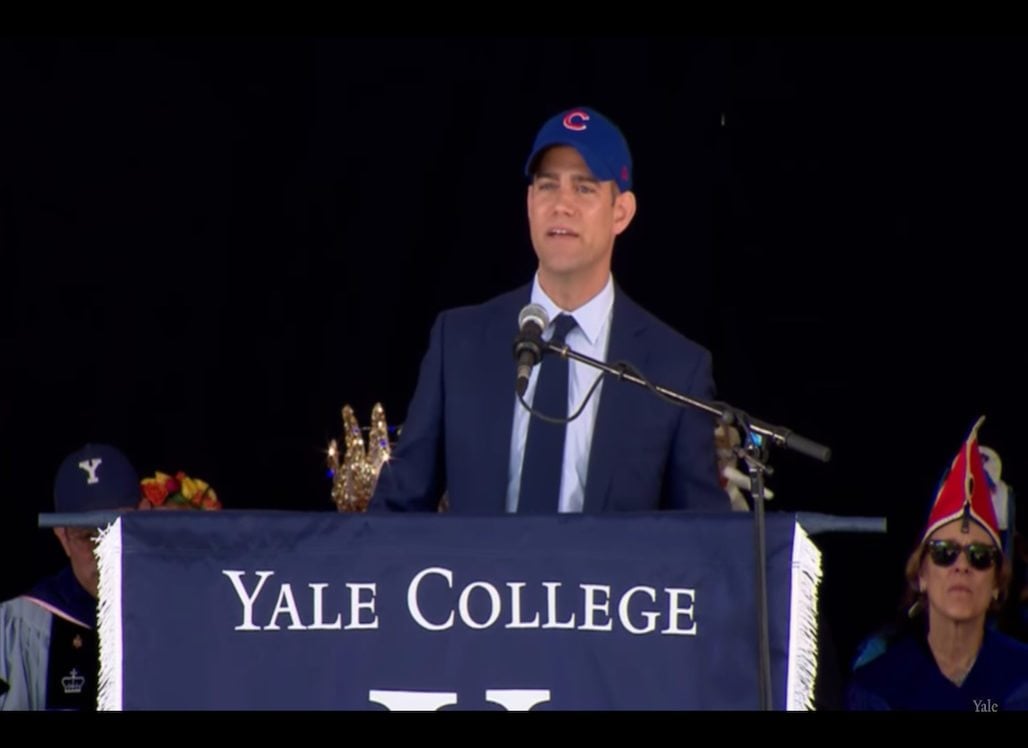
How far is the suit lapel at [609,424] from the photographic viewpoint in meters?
4.72

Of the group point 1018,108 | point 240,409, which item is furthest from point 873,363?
point 240,409

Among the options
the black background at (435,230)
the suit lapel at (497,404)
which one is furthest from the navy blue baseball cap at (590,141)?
the black background at (435,230)

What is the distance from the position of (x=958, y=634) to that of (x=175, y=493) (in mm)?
1969

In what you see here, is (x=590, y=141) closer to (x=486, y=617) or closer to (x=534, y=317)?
(x=534, y=317)

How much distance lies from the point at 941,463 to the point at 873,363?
0.32m

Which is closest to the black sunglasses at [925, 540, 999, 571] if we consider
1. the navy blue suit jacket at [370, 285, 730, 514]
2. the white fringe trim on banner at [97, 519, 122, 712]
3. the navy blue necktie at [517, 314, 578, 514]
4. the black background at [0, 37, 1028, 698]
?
the black background at [0, 37, 1028, 698]

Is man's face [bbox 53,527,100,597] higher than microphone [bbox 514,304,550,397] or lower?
lower

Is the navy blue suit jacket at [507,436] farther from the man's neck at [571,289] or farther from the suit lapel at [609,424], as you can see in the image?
the man's neck at [571,289]

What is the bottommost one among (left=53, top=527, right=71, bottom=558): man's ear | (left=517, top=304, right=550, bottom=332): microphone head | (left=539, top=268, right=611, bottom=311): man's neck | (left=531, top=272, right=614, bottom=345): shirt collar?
(left=53, top=527, right=71, bottom=558): man's ear

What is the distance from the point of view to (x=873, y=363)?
6.48 metres

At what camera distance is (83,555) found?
6.04m

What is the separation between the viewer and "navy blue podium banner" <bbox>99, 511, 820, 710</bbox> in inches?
162

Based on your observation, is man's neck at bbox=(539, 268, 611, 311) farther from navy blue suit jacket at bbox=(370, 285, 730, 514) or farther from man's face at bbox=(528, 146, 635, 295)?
navy blue suit jacket at bbox=(370, 285, 730, 514)

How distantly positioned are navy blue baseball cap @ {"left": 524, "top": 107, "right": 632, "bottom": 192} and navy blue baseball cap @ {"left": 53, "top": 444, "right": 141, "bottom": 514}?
1.72 metres
